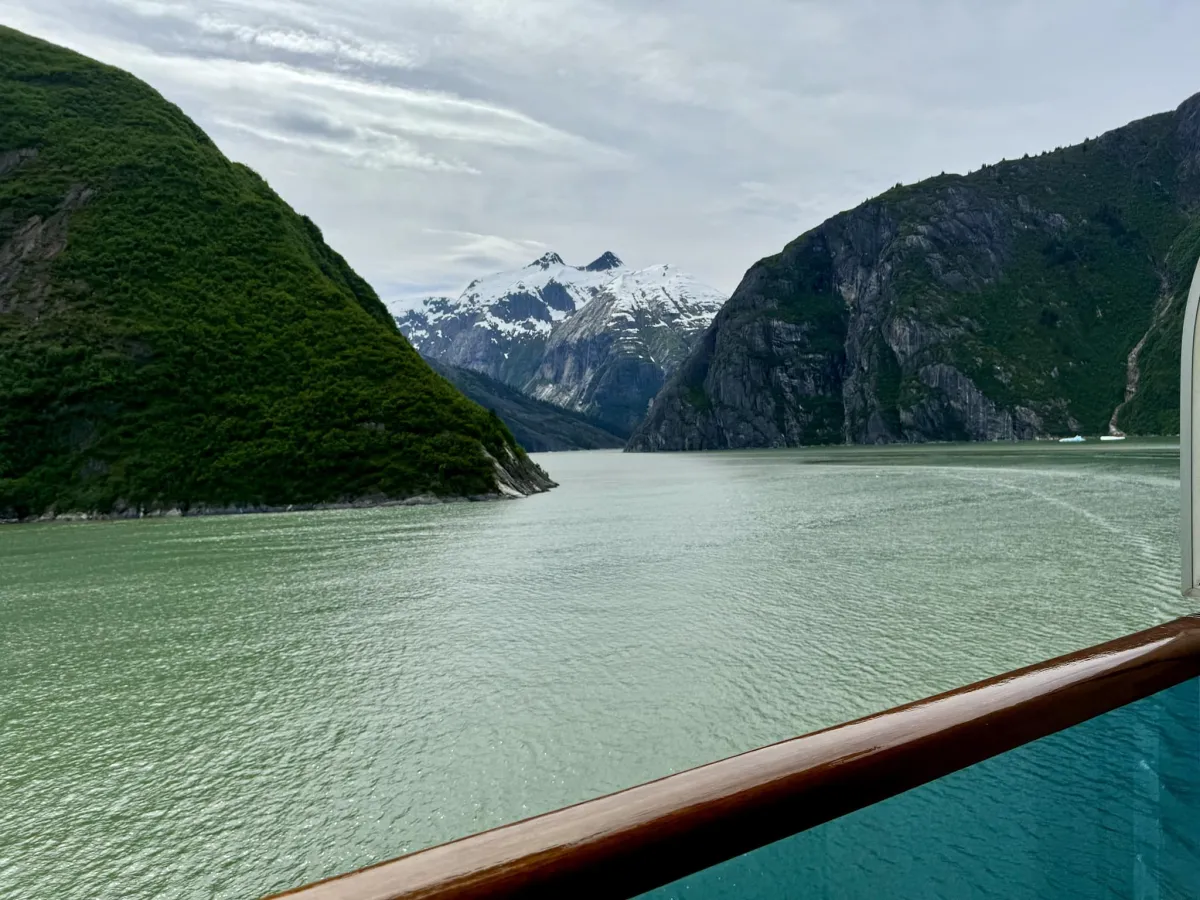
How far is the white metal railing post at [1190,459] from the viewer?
3.39 metres

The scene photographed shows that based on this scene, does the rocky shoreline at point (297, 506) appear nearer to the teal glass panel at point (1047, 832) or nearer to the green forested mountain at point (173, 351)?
the green forested mountain at point (173, 351)

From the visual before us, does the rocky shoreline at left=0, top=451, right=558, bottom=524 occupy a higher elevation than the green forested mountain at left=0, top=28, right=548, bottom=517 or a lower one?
lower

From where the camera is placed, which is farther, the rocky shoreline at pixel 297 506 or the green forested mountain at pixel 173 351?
the green forested mountain at pixel 173 351

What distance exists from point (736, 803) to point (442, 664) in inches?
611

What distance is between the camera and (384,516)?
51000 mm

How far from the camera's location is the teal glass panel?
2.65 metres

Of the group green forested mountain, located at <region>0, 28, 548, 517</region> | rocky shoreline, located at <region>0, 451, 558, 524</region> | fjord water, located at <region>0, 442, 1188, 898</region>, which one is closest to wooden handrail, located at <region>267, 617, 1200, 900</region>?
fjord water, located at <region>0, 442, 1188, 898</region>

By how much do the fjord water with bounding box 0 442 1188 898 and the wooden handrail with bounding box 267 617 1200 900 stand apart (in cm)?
847

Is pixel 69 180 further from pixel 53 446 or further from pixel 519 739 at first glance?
pixel 519 739

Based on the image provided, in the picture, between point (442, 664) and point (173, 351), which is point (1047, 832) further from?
point (173, 351)

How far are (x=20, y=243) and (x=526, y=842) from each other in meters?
94.7

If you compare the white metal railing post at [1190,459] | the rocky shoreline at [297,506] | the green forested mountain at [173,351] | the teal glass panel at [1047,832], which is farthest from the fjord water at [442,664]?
the green forested mountain at [173,351]

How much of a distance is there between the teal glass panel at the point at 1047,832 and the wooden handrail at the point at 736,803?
837mm

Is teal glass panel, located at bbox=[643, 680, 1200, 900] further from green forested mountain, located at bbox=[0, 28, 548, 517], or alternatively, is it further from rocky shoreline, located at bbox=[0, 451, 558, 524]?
green forested mountain, located at bbox=[0, 28, 548, 517]
